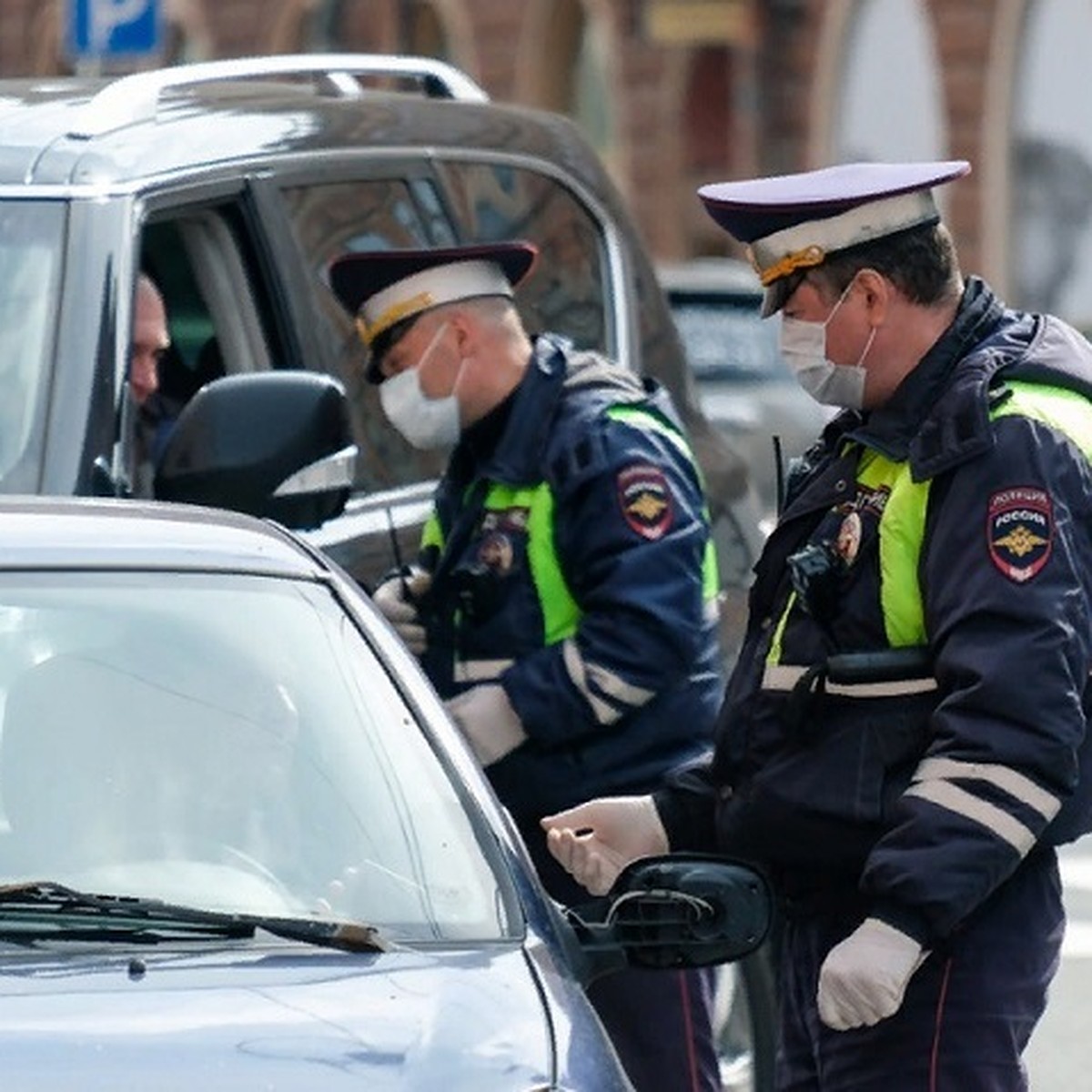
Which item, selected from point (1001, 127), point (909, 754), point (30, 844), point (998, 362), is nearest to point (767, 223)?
point (998, 362)

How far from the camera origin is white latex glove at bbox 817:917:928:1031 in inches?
198

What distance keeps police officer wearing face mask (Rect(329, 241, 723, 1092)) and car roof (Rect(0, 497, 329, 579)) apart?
131 cm

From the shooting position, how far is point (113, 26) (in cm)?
1670

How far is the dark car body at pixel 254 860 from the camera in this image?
14.2 ft

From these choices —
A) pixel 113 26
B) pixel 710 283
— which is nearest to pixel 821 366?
pixel 113 26

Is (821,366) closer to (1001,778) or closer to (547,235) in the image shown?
(1001,778)

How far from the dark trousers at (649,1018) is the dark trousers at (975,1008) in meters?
1.49

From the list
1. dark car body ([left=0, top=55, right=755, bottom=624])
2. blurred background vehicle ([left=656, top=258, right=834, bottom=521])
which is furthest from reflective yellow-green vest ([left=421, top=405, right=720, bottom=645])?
blurred background vehicle ([left=656, top=258, right=834, bottom=521])

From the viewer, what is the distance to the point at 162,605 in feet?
16.5

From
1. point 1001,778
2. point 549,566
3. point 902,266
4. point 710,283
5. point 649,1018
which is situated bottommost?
point 710,283

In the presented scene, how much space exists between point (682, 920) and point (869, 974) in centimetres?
25

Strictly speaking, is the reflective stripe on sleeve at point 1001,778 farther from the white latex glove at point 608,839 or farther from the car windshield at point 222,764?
the white latex glove at point 608,839

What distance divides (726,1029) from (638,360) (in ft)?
4.23

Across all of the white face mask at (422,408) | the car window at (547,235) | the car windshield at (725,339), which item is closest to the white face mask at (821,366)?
the white face mask at (422,408)
